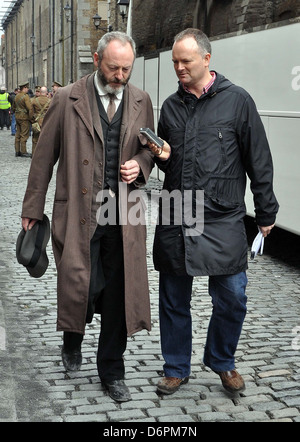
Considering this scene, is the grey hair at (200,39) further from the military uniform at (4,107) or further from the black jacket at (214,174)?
the military uniform at (4,107)

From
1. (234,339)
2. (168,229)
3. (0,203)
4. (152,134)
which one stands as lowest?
(0,203)

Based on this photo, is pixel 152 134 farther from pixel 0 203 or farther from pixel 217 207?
pixel 0 203

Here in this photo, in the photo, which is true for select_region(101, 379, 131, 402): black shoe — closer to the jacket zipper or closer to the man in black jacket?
the man in black jacket

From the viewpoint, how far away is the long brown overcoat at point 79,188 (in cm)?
403

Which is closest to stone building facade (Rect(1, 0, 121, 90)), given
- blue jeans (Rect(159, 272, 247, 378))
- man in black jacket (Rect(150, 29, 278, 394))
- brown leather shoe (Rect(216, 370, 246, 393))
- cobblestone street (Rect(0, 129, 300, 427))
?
cobblestone street (Rect(0, 129, 300, 427))

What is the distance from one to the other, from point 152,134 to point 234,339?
1.15 metres

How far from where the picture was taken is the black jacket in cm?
400

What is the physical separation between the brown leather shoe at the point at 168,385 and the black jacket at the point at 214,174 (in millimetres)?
602

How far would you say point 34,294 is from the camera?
649 centimetres

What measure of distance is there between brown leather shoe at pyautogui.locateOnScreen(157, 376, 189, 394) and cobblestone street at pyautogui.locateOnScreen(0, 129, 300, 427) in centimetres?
3

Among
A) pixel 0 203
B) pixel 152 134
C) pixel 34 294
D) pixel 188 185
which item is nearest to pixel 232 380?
pixel 188 185

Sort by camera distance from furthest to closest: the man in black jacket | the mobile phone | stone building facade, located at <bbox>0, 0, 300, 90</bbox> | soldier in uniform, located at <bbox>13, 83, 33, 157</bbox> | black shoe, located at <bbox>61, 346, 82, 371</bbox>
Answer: soldier in uniform, located at <bbox>13, 83, 33, 157</bbox>
stone building facade, located at <bbox>0, 0, 300, 90</bbox>
black shoe, located at <bbox>61, 346, 82, 371</bbox>
the man in black jacket
the mobile phone

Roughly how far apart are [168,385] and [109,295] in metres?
0.57
